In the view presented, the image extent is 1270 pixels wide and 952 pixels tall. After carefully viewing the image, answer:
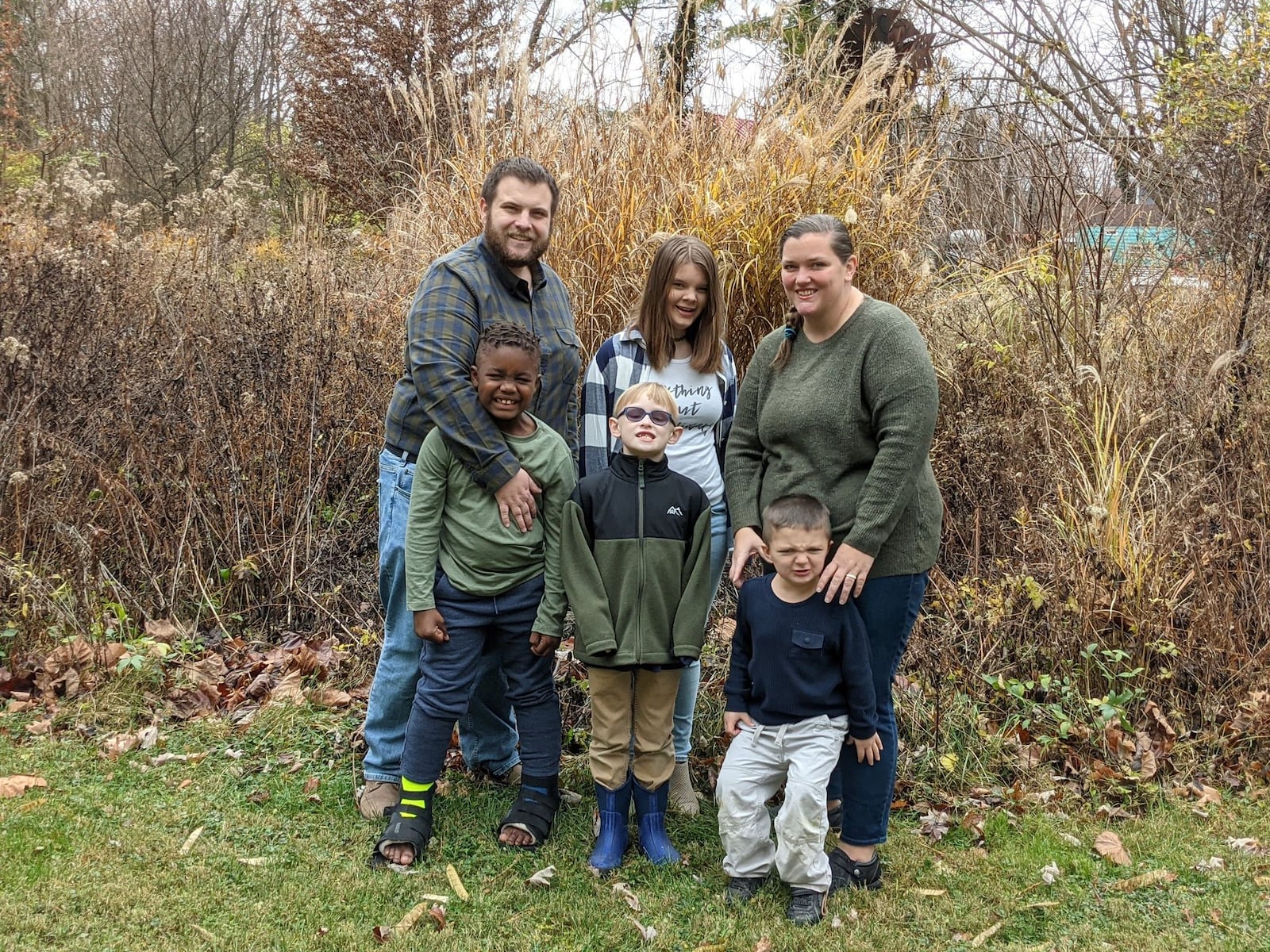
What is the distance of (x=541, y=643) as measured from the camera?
3312 millimetres

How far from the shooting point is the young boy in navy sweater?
9.71ft

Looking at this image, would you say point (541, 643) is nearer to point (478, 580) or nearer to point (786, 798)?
point (478, 580)

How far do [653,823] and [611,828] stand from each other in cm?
15

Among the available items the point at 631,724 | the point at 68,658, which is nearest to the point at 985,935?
the point at 631,724

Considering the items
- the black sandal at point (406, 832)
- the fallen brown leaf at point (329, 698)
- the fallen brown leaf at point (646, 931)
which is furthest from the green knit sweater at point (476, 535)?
the fallen brown leaf at point (329, 698)

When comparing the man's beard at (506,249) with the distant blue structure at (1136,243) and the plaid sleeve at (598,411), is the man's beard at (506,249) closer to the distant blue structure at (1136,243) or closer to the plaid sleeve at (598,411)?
the plaid sleeve at (598,411)

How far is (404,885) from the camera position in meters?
3.11

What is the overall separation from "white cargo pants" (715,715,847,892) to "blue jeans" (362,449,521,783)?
978 mm

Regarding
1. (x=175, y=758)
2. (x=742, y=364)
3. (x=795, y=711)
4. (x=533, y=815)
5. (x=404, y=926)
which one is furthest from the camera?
(x=742, y=364)

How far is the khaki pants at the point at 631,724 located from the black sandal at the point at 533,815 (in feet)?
1.03

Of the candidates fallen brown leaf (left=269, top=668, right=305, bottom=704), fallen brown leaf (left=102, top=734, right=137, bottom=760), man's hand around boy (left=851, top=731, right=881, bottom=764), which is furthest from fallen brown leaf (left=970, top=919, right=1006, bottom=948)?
fallen brown leaf (left=102, top=734, right=137, bottom=760)

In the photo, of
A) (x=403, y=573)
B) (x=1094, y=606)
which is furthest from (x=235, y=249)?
(x=1094, y=606)

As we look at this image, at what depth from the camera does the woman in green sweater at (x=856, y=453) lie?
2908mm

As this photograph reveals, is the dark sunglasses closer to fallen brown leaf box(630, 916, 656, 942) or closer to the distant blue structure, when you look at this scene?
fallen brown leaf box(630, 916, 656, 942)
